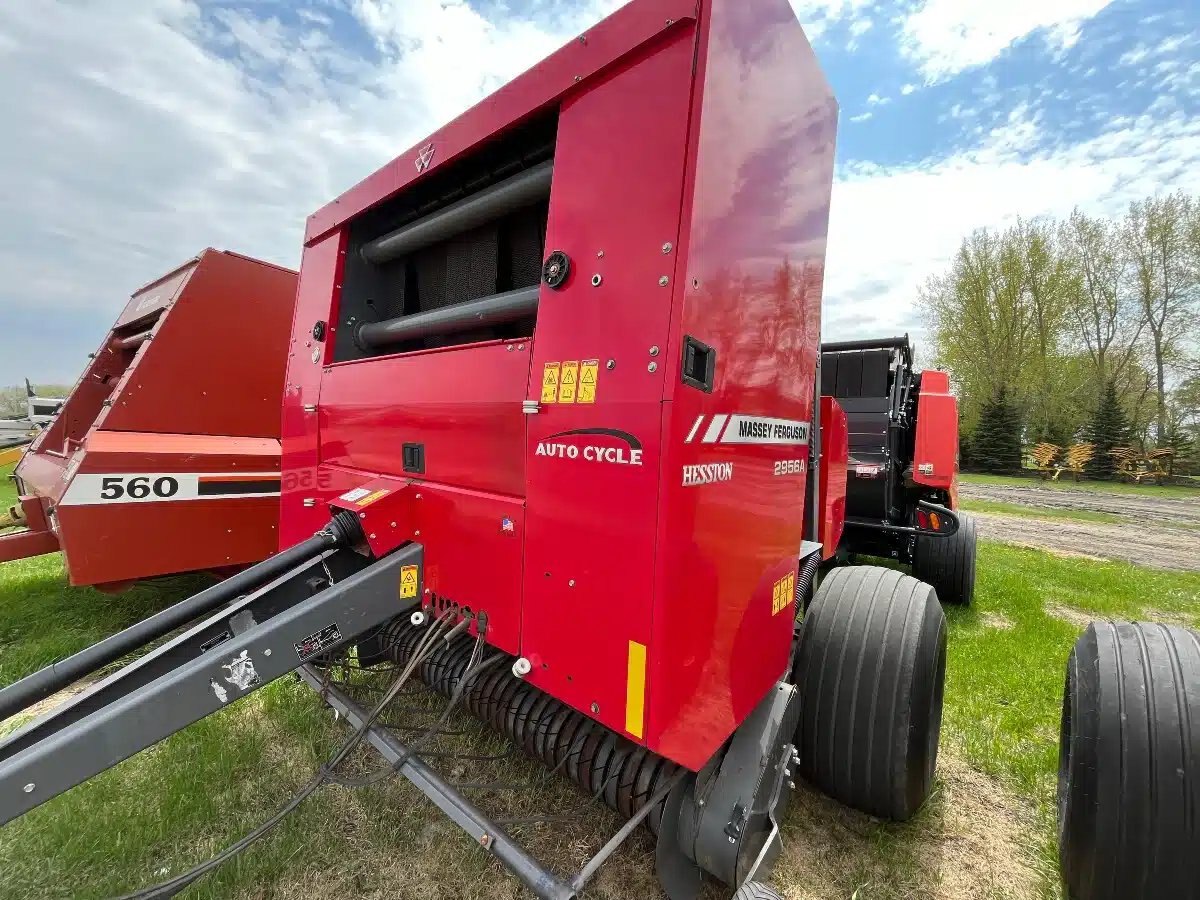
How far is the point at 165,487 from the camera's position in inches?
135

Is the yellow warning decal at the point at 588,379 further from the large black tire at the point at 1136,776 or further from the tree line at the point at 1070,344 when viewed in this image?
the tree line at the point at 1070,344

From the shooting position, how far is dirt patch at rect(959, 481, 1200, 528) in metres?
13.3

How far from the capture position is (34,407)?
11000mm

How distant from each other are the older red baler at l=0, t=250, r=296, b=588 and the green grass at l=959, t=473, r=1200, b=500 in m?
23.8

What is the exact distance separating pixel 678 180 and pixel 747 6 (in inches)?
22.4

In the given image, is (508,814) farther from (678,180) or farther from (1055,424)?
(1055,424)

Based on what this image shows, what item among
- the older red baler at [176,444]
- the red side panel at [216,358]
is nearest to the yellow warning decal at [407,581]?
the older red baler at [176,444]

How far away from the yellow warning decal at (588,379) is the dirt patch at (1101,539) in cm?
947

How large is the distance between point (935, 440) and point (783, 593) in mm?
3838

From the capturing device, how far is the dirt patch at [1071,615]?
5.04m

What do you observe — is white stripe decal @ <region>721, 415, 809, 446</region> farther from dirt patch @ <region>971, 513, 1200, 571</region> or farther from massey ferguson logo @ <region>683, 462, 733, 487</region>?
dirt patch @ <region>971, 513, 1200, 571</region>

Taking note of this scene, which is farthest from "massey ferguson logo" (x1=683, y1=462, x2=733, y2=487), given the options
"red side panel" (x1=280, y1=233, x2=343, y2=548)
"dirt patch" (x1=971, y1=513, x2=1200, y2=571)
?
"dirt patch" (x1=971, y1=513, x2=1200, y2=571)

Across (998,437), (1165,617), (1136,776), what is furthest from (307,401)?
(998,437)

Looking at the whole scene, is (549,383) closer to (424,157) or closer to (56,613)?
(424,157)
